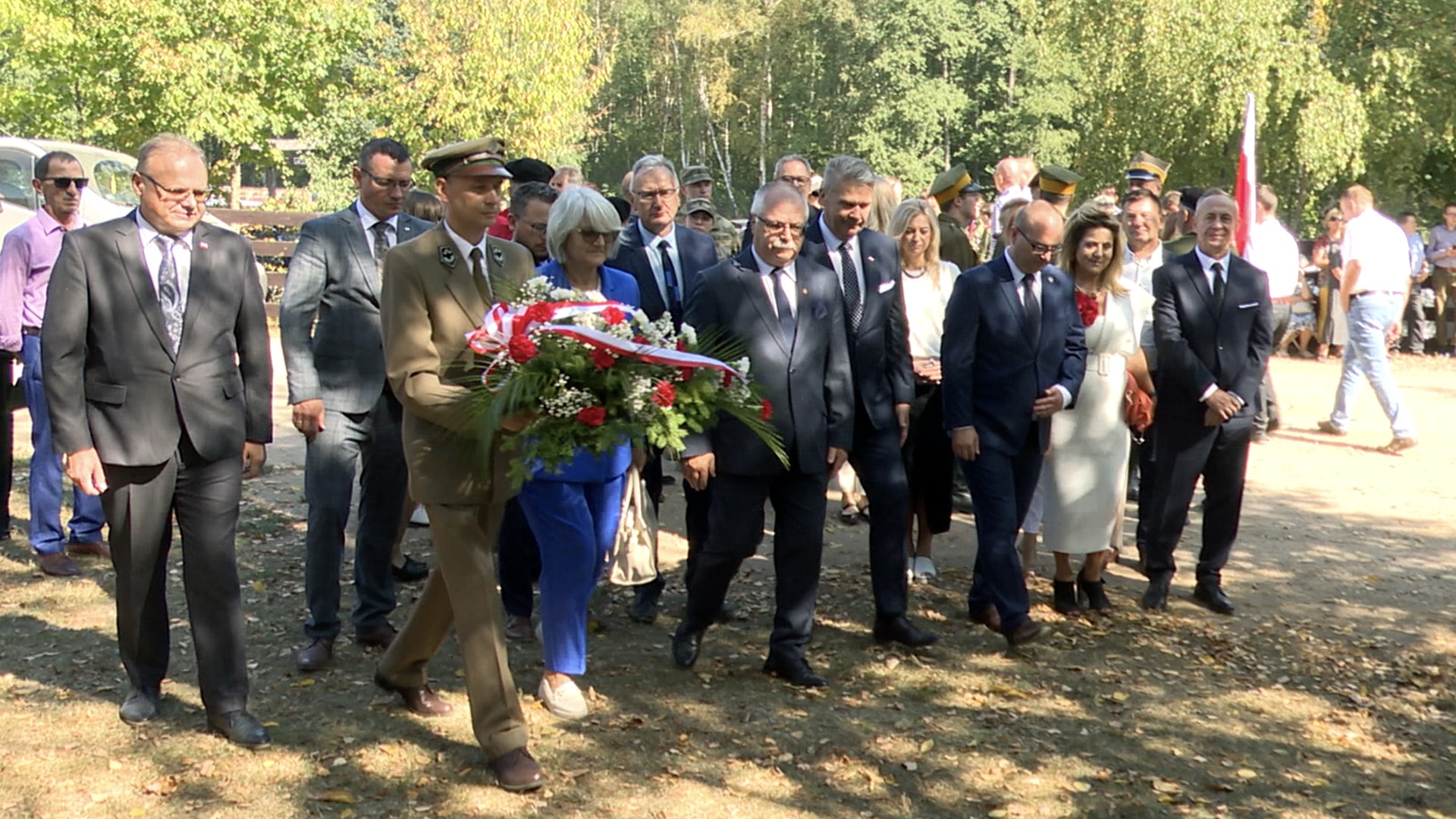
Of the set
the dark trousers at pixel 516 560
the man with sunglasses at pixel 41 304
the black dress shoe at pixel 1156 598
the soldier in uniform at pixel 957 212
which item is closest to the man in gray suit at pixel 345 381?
the dark trousers at pixel 516 560

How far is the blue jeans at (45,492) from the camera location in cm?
821

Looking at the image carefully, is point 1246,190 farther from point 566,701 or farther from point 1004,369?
point 566,701

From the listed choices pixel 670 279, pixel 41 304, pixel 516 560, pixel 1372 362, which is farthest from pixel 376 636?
pixel 1372 362

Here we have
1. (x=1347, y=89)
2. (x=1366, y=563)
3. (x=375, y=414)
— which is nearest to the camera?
(x=375, y=414)

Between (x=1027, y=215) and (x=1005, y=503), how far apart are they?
1.34 m

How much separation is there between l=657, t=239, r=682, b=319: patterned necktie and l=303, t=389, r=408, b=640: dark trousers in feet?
5.63

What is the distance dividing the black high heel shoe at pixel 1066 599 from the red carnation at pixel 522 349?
3.83 meters

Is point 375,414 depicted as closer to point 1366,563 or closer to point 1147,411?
point 1147,411

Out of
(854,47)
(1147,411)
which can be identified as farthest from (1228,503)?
(854,47)

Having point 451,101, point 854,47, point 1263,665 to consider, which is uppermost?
point 854,47

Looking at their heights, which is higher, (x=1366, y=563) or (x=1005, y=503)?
(x=1005, y=503)

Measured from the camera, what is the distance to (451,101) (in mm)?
32188

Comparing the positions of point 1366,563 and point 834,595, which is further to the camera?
point 1366,563

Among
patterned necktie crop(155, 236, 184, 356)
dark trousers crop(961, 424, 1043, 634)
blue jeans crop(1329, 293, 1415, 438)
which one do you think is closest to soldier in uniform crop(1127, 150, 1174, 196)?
blue jeans crop(1329, 293, 1415, 438)
